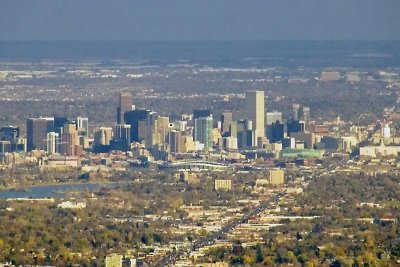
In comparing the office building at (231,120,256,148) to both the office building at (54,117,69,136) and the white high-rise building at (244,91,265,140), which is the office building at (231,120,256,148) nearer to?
the white high-rise building at (244,91,265,140)

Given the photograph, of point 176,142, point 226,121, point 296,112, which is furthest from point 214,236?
point 296,112

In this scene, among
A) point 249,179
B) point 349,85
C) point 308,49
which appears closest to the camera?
point 249,179

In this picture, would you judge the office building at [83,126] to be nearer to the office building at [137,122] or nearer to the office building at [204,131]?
the office building at [137,122]

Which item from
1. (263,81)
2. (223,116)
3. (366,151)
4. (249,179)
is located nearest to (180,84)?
(263,81)

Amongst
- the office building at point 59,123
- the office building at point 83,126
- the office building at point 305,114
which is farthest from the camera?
the office building at point 305,114

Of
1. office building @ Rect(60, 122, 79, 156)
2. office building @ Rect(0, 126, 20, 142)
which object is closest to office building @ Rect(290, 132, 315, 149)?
office building @ Rect(60, 122, 79, 156)

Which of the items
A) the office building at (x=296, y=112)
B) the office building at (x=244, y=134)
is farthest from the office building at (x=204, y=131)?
the office building at (x=296, y=112)

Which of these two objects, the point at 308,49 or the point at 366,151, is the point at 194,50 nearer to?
the point at 308,49
